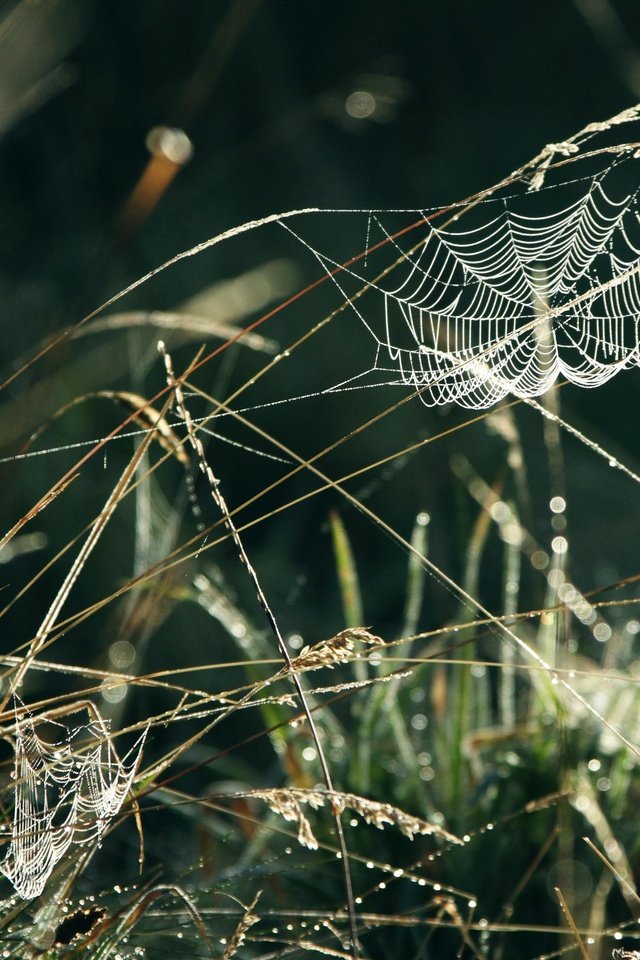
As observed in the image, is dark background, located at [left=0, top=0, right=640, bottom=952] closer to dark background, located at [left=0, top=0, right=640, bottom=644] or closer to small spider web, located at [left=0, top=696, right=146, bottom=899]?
dark background, located at [left=0, top=0, right=640, bottom=644]

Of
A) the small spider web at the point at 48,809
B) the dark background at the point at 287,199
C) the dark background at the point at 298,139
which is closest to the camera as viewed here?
the small spider web at the point at 48,809

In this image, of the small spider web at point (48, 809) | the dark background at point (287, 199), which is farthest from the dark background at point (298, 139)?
the small spider web at point (48, 809)

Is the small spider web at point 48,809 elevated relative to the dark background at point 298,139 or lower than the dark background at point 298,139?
lower

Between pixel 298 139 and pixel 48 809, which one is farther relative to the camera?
pixel 298 139

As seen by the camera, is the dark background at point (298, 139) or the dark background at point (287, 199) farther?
the dark background at point (298, 139)

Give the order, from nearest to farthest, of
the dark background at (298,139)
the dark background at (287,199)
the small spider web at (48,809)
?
1. the small spider web at (48,809)
2. the dark background at (287,199)
3. the dark background at (298,139)

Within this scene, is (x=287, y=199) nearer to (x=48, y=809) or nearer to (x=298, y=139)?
(x=298, y=139)

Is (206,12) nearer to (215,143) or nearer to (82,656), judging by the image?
(215,143)

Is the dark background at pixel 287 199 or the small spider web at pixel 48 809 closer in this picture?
the small spider web at pixel 48 809

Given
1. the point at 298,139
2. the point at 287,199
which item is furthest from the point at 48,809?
the point at 298,139

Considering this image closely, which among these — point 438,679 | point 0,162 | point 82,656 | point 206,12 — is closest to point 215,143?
point 206,12

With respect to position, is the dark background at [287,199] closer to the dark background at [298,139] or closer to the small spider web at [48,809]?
the dark background at [298,139]
